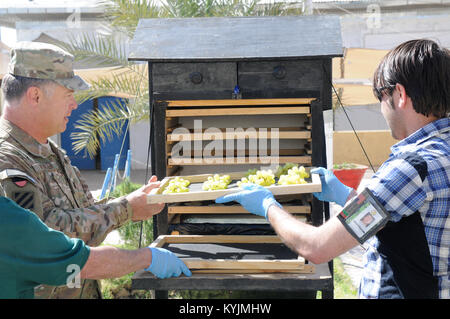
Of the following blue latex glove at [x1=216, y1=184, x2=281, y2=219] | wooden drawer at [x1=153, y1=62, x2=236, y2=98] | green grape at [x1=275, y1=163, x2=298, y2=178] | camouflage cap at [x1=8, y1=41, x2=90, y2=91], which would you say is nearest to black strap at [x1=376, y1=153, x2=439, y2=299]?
blue latex glove at [x1=216, y1=184, x2=281, y2=219]

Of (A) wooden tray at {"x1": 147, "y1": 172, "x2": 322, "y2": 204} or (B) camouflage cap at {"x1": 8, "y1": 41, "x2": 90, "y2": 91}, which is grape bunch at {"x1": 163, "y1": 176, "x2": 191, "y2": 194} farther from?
(B) camouflage cap at {"x1": 8, "y1": 41, "x2": 90, "y2": 91}

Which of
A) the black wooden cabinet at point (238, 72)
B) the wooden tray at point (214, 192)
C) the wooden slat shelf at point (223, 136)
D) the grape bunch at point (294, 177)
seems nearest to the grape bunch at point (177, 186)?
the wooden tray at point (214, 192)

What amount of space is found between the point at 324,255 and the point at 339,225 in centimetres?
13

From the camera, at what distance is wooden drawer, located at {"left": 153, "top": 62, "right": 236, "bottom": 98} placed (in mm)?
2830

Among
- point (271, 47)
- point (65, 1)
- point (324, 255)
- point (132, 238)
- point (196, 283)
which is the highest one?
point (65, 1)

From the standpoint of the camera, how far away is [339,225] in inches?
→ 66.3

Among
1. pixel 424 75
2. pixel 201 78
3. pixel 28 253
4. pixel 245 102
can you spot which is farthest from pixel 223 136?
pixel 28 253

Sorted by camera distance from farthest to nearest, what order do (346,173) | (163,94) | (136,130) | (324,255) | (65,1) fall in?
(136,130)
(65,1)
(346,173)
(163,94)
(324,255)

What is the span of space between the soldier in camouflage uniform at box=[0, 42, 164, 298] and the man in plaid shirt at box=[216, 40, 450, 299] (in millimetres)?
1046

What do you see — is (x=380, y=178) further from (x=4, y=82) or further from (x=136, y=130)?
(x=136, y=130)

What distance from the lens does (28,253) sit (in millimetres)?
1488

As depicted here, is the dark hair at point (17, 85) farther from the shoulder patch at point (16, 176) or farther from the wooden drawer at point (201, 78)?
the wooden drawer at point (201, 78)

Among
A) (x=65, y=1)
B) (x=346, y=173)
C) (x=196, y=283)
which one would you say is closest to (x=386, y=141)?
(x=346, y=173)

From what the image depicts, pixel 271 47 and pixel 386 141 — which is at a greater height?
pixel 271 47
